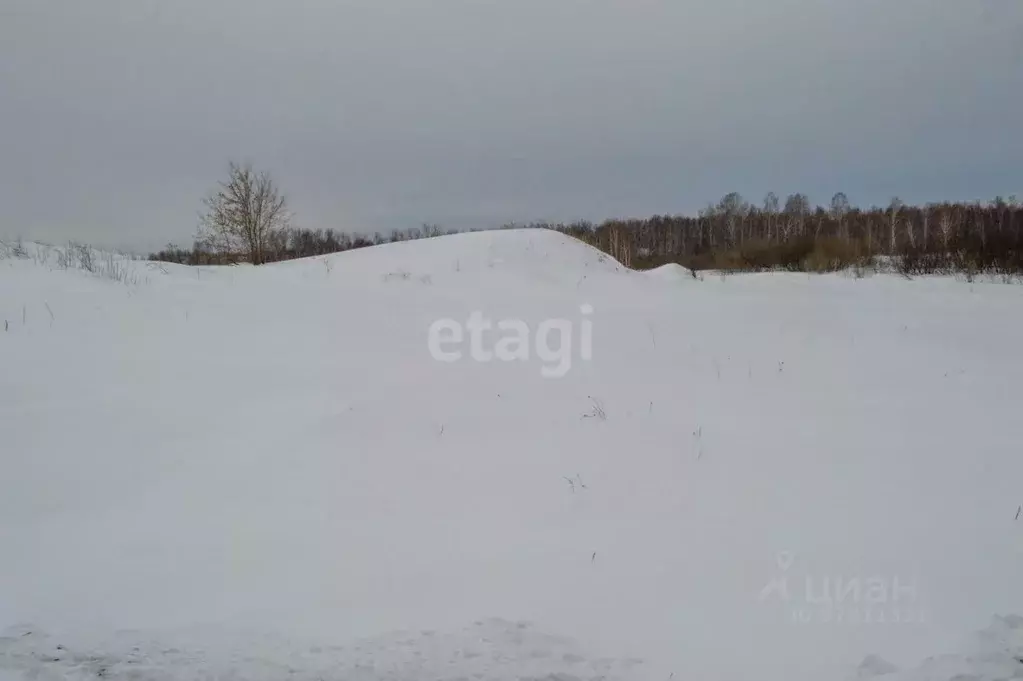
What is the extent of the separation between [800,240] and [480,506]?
3536 centimetres

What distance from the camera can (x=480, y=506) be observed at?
138 inches

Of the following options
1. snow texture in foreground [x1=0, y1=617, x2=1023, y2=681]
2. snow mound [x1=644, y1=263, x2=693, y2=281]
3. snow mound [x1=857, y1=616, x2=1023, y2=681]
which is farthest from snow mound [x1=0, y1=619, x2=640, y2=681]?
snow mound [x1=644, y1=263, x2=693, y2=281]

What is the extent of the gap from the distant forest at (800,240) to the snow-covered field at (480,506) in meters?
16.6

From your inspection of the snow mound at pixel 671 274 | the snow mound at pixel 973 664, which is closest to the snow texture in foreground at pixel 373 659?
the snow mound at pixel 973 664

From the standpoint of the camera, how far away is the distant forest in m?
23.0

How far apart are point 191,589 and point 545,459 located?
235 centimetres

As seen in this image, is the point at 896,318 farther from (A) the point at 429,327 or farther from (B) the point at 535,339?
(A) the point at 429,327

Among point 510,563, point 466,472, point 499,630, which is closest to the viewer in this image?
point 499,630

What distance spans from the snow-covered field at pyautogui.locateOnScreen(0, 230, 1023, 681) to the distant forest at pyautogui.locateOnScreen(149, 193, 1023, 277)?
54.5 feet

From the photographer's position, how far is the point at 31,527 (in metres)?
3.12

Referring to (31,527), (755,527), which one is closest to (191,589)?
(31,527)

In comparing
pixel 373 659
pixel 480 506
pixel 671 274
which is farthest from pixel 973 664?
pixel 671 274

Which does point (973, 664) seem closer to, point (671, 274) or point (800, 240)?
point (671, 274)

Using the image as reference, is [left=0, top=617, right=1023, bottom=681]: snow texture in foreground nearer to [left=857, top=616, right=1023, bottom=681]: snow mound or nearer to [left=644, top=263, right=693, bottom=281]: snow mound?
[left=857, top=616, right=1023, bottom=681]: snow mound
